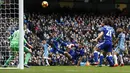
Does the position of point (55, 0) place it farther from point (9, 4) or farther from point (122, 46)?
point (9, 4)

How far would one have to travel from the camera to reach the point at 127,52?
25891mm

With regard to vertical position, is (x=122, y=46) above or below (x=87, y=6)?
below

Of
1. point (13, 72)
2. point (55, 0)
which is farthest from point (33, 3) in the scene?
point (13, 72)

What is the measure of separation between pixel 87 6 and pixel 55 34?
880 cm

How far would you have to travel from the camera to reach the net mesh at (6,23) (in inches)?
657

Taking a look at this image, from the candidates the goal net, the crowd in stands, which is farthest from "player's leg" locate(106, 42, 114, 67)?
the crowd in stands

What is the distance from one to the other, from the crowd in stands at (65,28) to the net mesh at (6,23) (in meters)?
5.61

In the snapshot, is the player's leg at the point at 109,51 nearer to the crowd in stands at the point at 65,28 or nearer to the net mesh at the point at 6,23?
the net mesh at the point at 6,23

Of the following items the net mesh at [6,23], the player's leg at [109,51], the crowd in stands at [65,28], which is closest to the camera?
→ the net mesh at [6,23]

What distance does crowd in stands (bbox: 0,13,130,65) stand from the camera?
25.2 metres

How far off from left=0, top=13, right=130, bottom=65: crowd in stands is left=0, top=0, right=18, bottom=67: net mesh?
18.4ft

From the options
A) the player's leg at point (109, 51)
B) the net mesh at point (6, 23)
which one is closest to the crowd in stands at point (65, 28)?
the net mesh at point (6, 23)

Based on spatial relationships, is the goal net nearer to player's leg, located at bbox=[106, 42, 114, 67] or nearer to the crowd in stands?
player's leg, located at bbox=[106, 42, 114, 67]

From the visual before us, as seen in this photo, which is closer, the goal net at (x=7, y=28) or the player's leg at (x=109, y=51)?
the goal net at (x=7, y=28)
